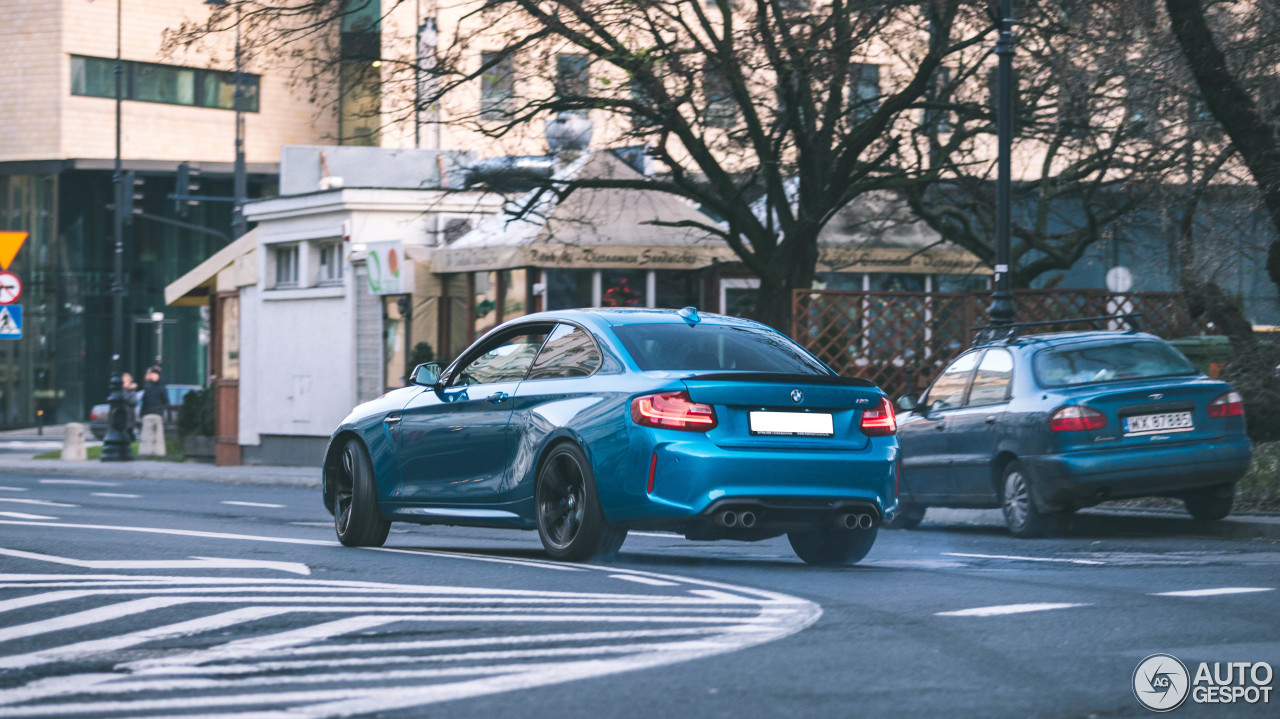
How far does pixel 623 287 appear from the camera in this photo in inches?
1161

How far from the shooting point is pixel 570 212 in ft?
86.7

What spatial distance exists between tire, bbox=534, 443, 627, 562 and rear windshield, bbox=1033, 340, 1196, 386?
4.76 meters

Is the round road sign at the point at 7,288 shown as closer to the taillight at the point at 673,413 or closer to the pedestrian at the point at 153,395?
the pedestrian at the point at 153,395

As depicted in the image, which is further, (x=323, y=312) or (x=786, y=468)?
(x=323, y=312)

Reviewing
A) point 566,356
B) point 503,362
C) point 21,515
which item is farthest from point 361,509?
point 21,515

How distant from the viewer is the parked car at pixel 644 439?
9609mm

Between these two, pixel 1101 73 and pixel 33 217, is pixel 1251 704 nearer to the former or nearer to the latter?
pixel 1101 73

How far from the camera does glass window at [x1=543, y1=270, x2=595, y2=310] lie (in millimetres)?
29469

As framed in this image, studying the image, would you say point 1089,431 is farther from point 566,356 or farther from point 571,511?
point 571,511

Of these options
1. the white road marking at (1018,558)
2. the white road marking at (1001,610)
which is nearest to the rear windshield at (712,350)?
the white road marking at (1018,558)

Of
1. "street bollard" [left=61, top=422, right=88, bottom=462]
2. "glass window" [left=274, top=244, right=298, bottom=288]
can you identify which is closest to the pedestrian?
"street bollard" [left=61, top=422, right=88, bottom=462]

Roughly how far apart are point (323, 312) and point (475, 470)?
2221 cm

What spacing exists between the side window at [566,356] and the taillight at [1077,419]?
4.15 meters

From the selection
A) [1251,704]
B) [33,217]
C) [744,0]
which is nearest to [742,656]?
[1251,704]
